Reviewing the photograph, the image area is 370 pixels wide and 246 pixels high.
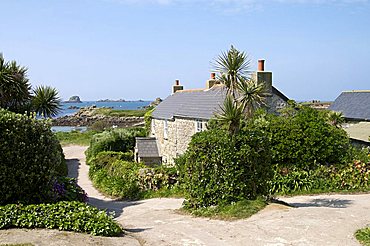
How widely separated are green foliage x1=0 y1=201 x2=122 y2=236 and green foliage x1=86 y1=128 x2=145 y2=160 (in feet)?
70.6

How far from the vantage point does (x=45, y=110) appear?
762 inches

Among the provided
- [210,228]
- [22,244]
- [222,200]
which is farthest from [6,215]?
[222,200]

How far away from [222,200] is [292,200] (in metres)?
4.44

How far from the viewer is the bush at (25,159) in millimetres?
11891

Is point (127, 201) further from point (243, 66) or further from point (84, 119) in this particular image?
point (84, 119)

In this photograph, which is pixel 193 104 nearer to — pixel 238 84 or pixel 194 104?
pixel 194 104

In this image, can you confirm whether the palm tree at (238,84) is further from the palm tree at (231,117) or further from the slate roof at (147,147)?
the slate roof at (147,147)

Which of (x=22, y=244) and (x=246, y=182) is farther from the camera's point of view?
(x=246, y=182)

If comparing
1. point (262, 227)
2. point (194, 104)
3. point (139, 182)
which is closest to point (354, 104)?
point (194, 104)

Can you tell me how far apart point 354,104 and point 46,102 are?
22.9 meters

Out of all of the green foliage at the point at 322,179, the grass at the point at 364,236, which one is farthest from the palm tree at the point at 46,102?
the grass at the point at 364,236

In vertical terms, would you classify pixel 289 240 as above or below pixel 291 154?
below

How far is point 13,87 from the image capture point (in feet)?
57.4

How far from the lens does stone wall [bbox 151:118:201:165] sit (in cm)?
2572
